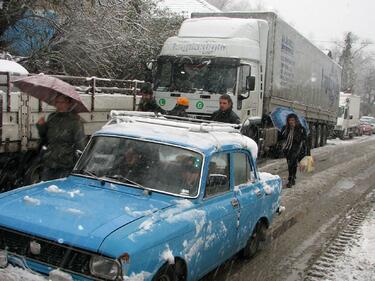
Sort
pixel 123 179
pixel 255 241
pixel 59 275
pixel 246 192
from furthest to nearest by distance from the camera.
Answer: pixel 255 241
pixel 246 192
pixel 123 179
pixel 59 275

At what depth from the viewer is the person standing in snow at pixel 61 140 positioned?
5945 millimetres

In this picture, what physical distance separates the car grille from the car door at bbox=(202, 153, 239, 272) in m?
1.33

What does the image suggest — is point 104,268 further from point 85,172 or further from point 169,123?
point 169,123

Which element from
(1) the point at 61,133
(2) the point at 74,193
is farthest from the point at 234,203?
(1) the point at 61,133

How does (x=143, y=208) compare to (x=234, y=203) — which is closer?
(x=143, y=208)

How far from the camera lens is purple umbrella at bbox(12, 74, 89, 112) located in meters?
5.90

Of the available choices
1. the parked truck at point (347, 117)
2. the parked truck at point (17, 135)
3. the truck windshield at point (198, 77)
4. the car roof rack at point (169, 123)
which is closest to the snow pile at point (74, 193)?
the car roof rack at point (169, 123)

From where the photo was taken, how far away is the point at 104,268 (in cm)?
366

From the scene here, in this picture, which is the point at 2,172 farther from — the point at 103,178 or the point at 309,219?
the point at 309,219

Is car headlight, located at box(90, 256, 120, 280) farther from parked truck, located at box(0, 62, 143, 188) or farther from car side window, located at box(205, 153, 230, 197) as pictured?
parked truck, located at box(0, 62, 143, 188)

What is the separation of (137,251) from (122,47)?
1598 cm

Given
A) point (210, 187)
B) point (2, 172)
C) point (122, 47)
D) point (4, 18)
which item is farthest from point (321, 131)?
point (210, 187)

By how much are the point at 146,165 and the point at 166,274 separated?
125 centimetres

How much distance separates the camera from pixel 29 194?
4590mm
